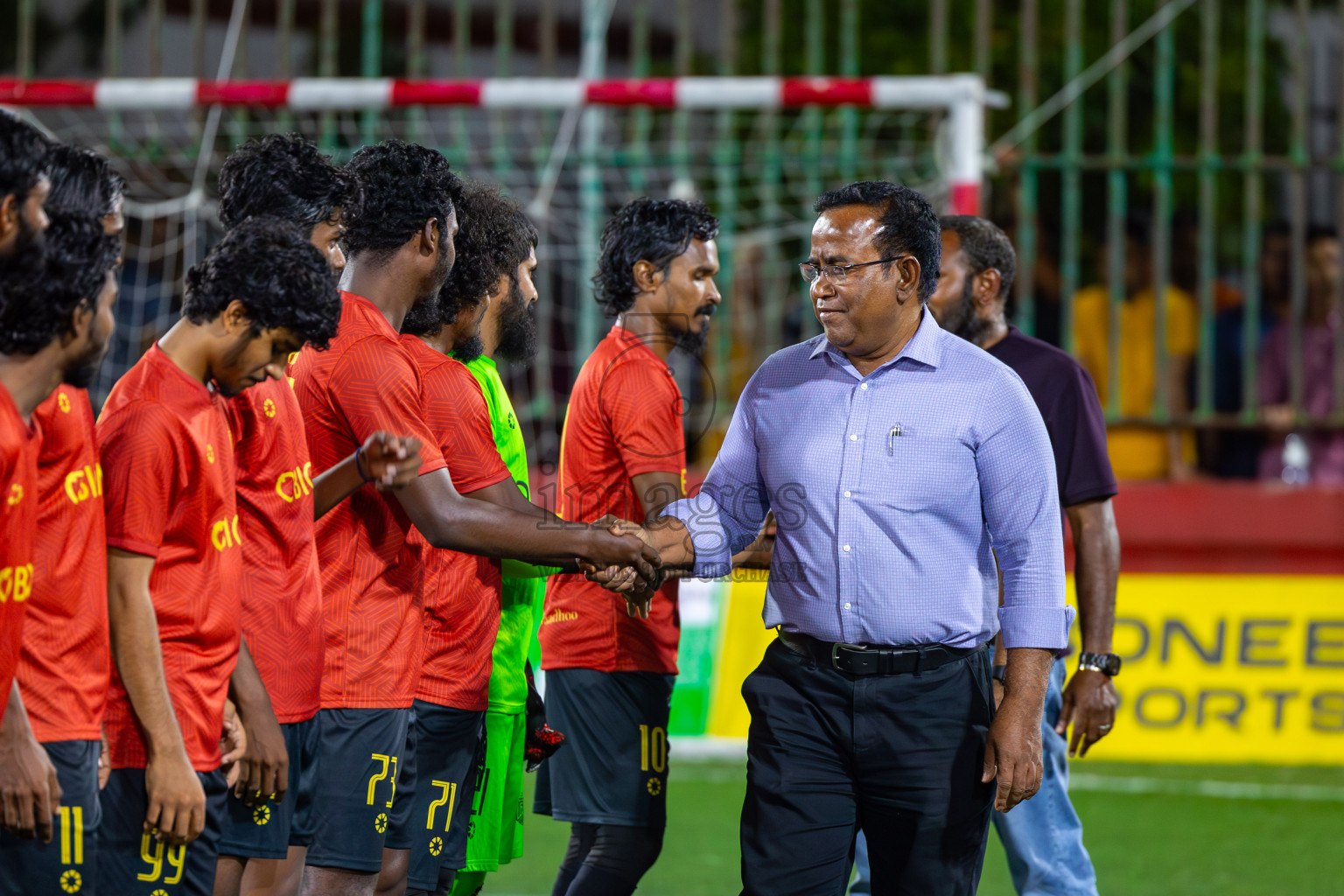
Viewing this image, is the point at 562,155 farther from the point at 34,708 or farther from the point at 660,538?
the point at 34,708

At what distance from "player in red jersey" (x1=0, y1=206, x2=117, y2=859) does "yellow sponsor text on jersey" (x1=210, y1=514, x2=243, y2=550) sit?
0.39 meters

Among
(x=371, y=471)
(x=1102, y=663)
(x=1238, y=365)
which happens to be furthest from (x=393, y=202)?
(x=1238, y=365)

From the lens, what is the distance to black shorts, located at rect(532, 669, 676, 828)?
4195mm

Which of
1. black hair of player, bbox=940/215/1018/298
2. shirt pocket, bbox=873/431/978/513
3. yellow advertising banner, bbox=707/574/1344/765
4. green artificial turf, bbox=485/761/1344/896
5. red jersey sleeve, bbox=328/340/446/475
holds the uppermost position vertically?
black hair of player, bbox=940/215/1018/298

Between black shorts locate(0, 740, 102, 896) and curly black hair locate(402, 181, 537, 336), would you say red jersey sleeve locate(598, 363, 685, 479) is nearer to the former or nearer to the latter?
curly black hair locate(402, 181, 537, 336)

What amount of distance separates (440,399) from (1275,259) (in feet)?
22.0

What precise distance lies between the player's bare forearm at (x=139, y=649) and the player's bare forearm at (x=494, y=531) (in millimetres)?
799

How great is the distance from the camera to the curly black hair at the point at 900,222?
359 cm

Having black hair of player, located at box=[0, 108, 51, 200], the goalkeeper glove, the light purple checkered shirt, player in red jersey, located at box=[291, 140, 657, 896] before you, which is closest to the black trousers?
the light purple checkered shirt

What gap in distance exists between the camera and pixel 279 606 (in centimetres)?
319

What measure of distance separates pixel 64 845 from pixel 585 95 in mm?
6024

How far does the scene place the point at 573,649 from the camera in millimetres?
4266

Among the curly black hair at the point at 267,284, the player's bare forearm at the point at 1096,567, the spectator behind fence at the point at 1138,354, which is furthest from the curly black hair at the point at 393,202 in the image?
the spectator behind fence at the point at 1138,354

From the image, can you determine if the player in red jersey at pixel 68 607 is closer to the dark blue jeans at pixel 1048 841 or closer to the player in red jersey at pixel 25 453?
the player in red jersey at pixel 25 453
